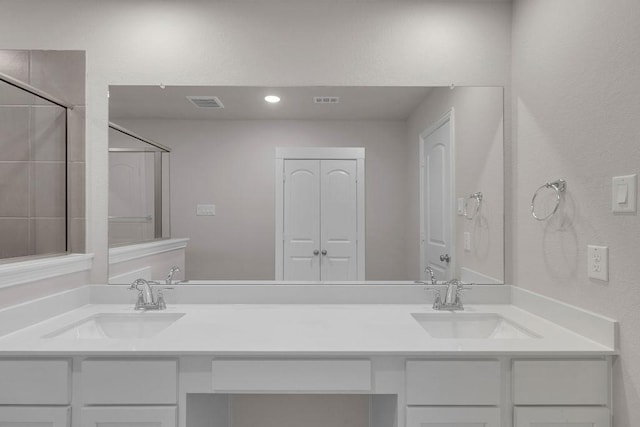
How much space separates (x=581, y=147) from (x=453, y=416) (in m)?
A: 0.99

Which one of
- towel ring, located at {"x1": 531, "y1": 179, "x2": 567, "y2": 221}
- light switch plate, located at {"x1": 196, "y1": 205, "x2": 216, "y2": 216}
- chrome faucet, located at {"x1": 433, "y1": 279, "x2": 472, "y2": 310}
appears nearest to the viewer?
towel ring, located at {"x1": 531, "y1": 179, "x2": 567, "y2": 221}

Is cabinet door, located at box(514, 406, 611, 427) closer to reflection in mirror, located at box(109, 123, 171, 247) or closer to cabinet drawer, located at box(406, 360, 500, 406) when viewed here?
cabinet drawer, located at box(406, 360, 500, 406)

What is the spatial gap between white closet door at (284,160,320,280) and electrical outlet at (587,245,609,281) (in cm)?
106

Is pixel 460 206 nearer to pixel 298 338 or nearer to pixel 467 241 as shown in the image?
pixel 467 241

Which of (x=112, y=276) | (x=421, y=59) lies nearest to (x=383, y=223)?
(x=421, y=59)

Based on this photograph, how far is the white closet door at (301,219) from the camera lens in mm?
1868

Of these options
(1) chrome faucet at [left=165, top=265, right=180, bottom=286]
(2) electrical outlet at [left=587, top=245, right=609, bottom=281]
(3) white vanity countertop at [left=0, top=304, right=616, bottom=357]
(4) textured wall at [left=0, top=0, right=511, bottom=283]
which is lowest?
(3) white vanity countertop at [left=0, top=304, right=616, bottom=357]

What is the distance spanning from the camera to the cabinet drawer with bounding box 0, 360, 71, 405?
125 cm

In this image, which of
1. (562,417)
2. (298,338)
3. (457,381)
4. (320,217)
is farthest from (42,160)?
(562,417)

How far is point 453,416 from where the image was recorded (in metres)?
1.27

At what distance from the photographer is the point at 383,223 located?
1.88 metres

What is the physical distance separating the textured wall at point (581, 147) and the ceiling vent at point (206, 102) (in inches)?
54.2

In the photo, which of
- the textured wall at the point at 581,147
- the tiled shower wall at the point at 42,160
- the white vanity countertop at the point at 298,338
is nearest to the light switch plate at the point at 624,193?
the textured wall at the point at 581,147

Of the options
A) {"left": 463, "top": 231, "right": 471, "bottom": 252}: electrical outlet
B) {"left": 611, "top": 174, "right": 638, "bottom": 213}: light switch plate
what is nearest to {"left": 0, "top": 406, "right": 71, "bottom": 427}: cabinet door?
{"left": 463, "top": 231, "right": 471, "bottom": 252}: electrical outlet
